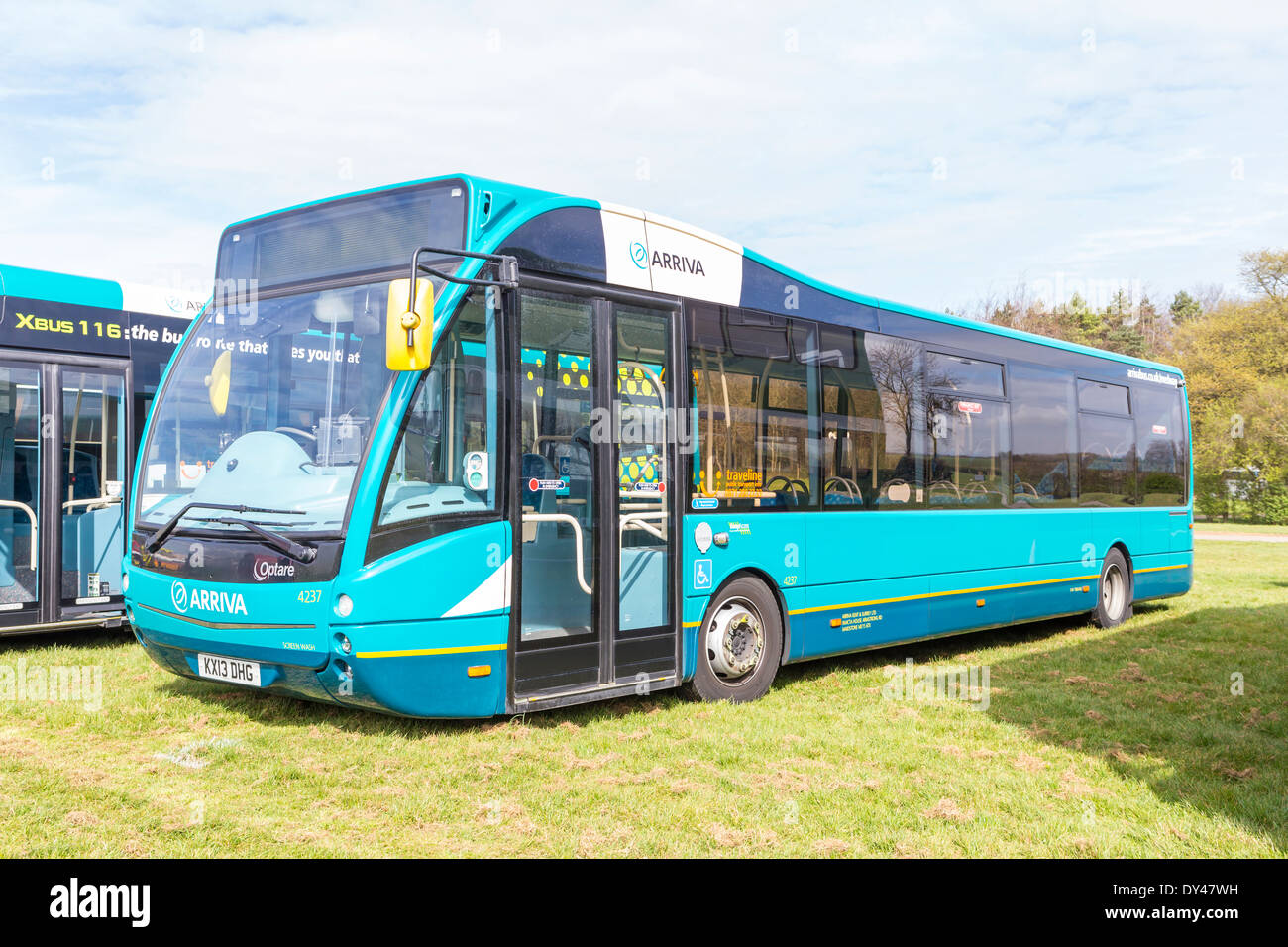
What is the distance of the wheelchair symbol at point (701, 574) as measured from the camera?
8008 millimetres

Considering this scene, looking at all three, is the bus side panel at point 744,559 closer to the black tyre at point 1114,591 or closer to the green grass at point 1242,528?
the black tyre at point 1114,591

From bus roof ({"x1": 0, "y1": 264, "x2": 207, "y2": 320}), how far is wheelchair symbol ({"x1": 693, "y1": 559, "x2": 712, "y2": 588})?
19.6 ft

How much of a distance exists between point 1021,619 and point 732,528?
17.3ft

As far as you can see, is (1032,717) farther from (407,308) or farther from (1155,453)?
(1155,453)

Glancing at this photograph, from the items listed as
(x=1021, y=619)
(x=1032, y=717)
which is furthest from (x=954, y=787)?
(x=1021, y=619)

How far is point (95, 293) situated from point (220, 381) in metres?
4.00

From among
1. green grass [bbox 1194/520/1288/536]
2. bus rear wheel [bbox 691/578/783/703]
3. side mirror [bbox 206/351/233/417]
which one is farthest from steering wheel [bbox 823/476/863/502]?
green grass [bbox 1194/520/1288/536]

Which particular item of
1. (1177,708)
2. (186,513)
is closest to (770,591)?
(1177,708)

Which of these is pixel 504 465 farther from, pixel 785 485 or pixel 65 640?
pixel 65 640

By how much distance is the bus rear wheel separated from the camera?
8.19 meters

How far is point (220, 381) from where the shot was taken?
721cm

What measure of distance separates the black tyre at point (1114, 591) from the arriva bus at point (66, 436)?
1079 centimetres

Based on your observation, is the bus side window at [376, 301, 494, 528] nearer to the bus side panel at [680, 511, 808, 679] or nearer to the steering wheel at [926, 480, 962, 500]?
the bus side panel at [680, 511, 808, 679]

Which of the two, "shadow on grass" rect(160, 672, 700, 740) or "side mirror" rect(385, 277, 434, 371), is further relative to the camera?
"shadow on grass" rect(160, 672, 700, 740)
